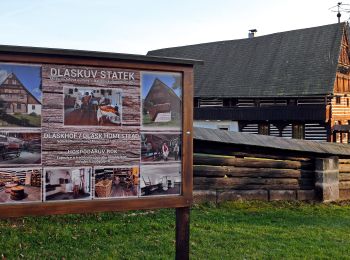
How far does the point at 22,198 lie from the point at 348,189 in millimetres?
8719

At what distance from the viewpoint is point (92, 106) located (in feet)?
13.3

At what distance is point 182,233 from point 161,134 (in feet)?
3.10

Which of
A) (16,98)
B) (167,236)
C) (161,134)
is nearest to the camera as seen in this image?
(16,98)

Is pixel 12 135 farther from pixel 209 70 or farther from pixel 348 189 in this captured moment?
pixel 209 70

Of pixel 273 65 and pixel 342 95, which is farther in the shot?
pixel 273 65

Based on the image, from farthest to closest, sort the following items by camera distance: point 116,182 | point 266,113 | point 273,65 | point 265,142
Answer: point 273,65, point 266,113, point 265,142, point 116,182

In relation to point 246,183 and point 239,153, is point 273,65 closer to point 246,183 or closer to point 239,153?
point 239,153

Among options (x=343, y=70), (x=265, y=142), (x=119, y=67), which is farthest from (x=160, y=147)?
(x=343, y=70)

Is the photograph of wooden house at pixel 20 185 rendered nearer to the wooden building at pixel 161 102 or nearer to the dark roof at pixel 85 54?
the dark roof at pixel 85 54

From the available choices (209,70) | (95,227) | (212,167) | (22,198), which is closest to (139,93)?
(22,198)

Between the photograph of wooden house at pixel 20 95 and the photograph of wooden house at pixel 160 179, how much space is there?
1.00 meters

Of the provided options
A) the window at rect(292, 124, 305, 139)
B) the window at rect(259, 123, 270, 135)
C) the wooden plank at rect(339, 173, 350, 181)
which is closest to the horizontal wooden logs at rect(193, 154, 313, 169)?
the wooden plank at rect(339, 173, 350, 181)

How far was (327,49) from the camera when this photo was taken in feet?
94.8

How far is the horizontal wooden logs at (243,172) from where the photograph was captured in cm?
895
